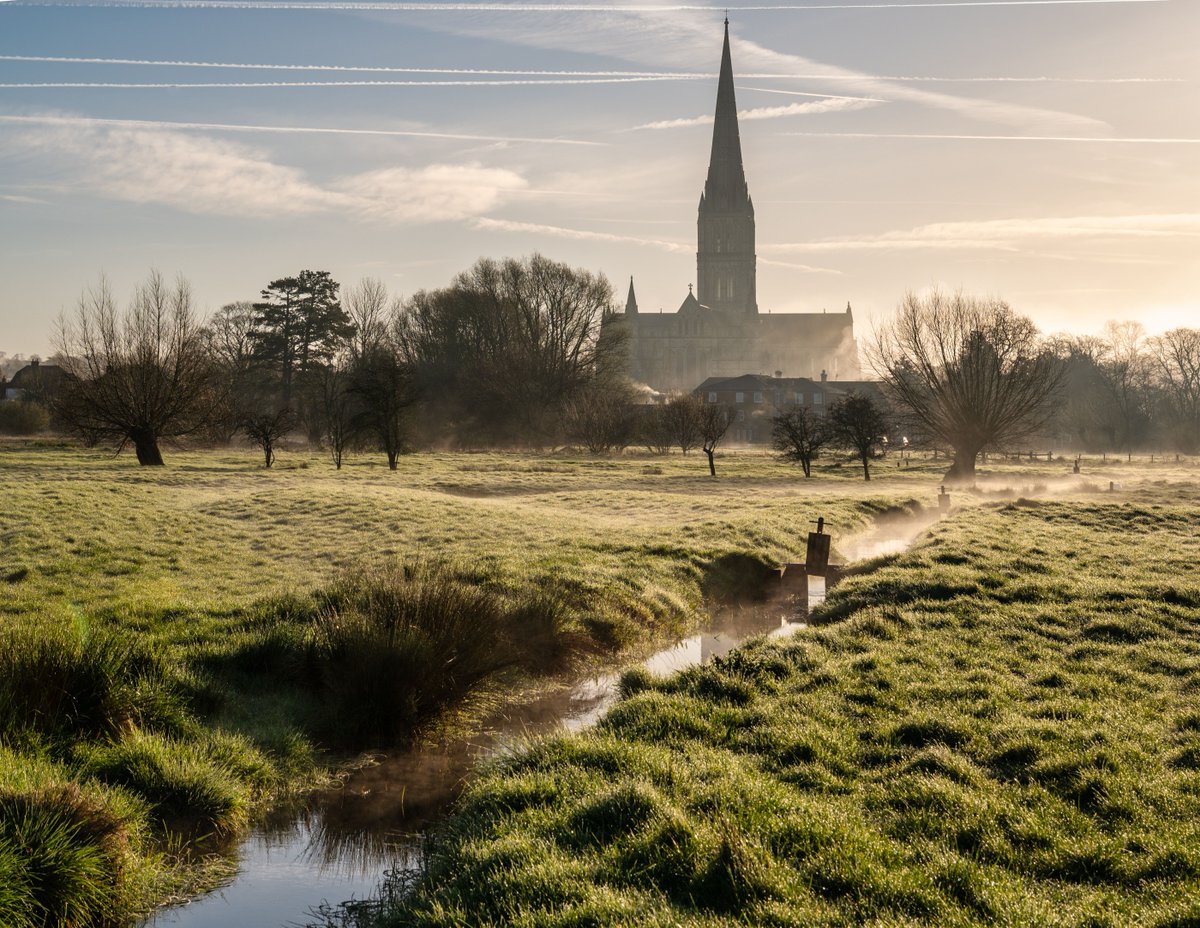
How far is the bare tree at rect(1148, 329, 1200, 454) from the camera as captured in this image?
7694 cm

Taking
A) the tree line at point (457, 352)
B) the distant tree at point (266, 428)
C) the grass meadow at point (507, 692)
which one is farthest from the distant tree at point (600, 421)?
the grass meadow at point (507, 692)

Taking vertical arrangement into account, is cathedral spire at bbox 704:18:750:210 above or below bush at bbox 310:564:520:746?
above

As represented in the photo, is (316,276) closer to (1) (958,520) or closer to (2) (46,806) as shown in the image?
(1) (958,520)

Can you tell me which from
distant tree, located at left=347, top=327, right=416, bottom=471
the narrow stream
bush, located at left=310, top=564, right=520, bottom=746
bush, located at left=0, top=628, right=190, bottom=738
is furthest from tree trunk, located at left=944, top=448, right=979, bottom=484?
bush, located at left=0, top=628, right=190, bottom=738

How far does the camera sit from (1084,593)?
12.6 metres

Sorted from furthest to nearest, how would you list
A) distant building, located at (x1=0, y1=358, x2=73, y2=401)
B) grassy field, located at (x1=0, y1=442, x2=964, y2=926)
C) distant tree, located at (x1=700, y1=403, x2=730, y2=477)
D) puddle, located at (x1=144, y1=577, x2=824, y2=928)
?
distant building, located at (x1=0, y1=358, x2=73, y2=401)
distant tree, located at (x1=700, y1=403, x2=730, y2=477)
grassy field, located at (x1=0, y1=442, x2=964, y2=926)
puddle, located at (x1=144, y1=577, x2=824, y2=928)

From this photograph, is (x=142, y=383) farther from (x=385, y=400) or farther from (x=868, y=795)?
(x=868, y=795)

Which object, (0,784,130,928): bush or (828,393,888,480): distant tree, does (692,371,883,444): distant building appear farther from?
(0,784,130,928): bush

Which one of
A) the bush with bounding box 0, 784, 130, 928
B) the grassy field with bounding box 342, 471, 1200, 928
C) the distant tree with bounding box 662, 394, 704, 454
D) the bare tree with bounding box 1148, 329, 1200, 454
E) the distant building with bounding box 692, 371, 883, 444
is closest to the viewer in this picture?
the grassy field with bounding box 342, 471, 1200, 928

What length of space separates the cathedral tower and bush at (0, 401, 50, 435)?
90.0 metres

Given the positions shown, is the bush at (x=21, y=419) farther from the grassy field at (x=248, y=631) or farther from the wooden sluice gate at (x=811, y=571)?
the wooden sluice gate at (x=811, y=571)

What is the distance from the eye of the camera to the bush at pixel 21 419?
52594mm

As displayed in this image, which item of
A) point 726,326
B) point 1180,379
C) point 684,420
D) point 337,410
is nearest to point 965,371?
point 684,420

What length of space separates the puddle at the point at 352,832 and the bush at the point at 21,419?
53515 mm
